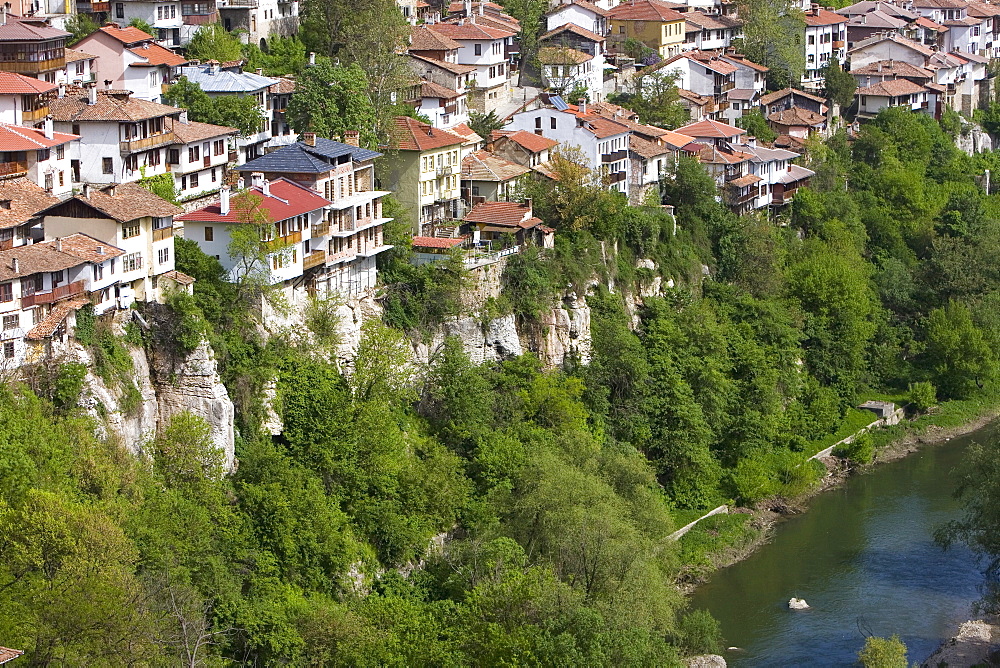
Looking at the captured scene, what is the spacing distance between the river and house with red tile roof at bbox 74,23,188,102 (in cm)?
2225

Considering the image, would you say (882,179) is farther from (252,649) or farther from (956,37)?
(252,649)

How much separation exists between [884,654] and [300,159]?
19.5 meters

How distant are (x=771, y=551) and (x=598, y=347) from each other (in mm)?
8361

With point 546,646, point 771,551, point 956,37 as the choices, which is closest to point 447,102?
point 771,551

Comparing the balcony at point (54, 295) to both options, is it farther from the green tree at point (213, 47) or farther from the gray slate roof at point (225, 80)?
the green tree at point (213, 47)

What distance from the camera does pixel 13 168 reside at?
139 ft

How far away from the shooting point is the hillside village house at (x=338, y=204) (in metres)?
45.8

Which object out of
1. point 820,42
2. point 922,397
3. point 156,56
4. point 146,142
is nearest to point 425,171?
point 156,56

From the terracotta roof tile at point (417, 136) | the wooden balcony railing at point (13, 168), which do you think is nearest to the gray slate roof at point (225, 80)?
the terracotta roof tile at point (417, 136)

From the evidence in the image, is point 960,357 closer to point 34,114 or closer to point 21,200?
point 34,114

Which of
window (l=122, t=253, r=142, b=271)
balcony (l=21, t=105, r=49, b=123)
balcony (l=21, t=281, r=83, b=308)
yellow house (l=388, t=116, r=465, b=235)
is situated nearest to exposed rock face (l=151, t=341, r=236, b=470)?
window (l=122, t=253, r=142, b=271)

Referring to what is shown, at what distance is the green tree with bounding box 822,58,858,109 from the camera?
256 ft

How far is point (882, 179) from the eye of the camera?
237 feet

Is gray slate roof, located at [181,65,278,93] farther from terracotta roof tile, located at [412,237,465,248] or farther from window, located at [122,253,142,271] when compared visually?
window, located at [122,253,142,271]
